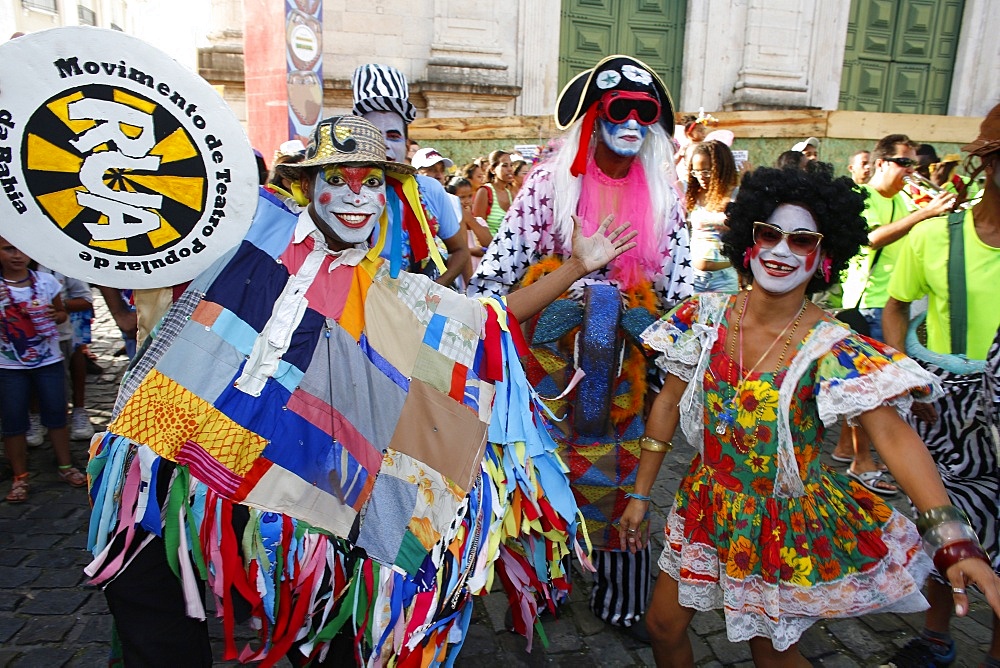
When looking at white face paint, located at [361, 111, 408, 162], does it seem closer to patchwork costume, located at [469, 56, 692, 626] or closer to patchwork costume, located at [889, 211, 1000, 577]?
patchwork costume, located at [469, 56, 692, 626]

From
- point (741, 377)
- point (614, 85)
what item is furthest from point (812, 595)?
point (614, 85)

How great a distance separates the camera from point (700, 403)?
2256 mm

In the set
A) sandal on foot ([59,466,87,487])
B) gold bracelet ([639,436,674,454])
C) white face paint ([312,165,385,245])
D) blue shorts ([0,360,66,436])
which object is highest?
white face paint ([312,165,385,245])

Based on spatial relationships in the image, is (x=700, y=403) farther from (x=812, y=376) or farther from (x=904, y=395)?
(x=904, y=395)

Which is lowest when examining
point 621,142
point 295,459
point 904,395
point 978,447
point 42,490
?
point 42,490

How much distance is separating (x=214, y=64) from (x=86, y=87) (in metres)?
9.82

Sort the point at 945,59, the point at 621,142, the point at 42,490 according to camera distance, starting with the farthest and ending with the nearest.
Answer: the point at 945,59
the point at 42,490
the point at 621,142

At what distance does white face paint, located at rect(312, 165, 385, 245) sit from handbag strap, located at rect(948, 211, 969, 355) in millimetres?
2224

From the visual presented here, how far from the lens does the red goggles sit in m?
2.79

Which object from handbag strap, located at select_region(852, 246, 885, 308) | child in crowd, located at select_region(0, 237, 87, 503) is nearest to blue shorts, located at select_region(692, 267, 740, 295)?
handbag strap, located at select_region(852, 246, 885, 308)

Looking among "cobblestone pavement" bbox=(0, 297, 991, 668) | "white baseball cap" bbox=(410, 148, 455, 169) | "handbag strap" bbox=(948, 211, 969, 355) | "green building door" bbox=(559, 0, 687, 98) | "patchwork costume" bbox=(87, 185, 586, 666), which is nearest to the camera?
"patchwork costume" bbox=(87, 185, 586, 666)

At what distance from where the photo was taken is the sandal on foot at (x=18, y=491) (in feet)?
13.1

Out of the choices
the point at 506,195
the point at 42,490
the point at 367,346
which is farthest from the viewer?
the point at 506,195

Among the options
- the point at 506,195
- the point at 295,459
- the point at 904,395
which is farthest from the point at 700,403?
the point at 506,195
